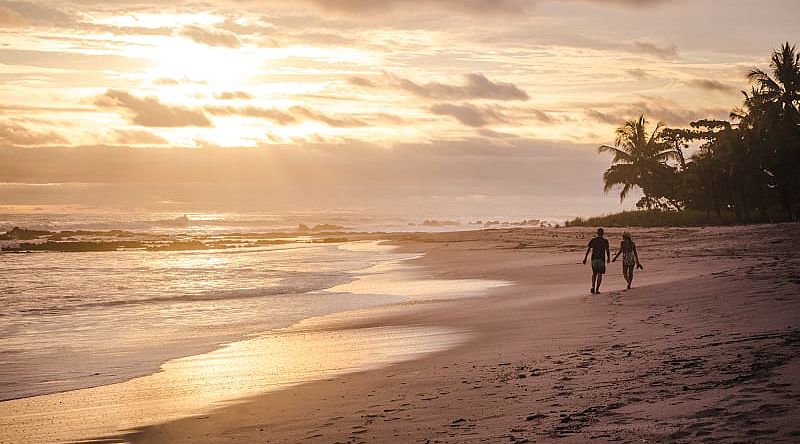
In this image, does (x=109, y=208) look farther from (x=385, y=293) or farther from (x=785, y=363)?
(x=785, y=363)

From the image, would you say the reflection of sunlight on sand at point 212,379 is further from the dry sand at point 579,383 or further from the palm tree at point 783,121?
the palm tree at point 783,121

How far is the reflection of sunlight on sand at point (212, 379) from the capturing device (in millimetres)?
8562

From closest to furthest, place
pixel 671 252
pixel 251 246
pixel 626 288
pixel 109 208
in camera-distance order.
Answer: pixel 626 288
pixel 671 252
pixel 251 246
pixel 109 208

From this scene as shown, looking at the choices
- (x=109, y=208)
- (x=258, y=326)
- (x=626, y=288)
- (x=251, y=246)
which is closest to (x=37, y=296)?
(x=258, y=326)

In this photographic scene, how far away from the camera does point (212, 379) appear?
36.0 ft

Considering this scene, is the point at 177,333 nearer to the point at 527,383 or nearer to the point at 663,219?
the point at 527,383

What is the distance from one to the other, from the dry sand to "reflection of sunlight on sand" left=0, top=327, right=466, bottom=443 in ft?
1.73

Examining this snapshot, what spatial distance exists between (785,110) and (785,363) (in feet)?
146

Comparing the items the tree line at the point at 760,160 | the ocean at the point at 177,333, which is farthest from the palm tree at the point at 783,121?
the ocean at the point at 177,333

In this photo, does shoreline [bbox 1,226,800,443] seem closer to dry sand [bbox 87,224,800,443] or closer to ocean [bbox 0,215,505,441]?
dry sand [bbox 87,224,800,443]

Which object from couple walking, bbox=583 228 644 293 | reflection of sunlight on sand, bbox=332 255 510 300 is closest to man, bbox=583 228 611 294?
couple walking, bbox=583 228 644 293

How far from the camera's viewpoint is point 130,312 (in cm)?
2028

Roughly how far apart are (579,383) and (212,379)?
17.0ft

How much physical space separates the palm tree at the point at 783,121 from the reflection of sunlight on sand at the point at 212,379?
38.6 m
